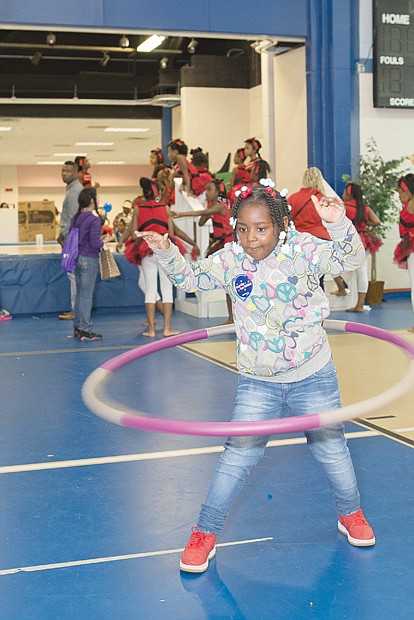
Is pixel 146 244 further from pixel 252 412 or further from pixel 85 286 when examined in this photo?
pixel 252 412

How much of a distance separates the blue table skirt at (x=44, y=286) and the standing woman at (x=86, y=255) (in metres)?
2.21

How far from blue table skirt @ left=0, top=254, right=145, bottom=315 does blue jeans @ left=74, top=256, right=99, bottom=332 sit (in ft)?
7.31

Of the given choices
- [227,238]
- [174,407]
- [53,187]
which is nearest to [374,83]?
[227,238]

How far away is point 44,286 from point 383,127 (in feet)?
15.9

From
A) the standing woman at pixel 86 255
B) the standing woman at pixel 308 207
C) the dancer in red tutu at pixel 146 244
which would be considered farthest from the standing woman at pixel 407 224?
the standing woman at pixel 86 255

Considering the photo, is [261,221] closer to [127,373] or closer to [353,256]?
[353,256]

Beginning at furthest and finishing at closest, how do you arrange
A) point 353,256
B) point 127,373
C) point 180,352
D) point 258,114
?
point 258,114 → point 180,352 → point 127,373 → point 353,256

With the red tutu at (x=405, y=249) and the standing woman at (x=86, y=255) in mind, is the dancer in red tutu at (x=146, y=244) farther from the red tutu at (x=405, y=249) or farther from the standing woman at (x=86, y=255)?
the red tutu at (x=405, y=249)

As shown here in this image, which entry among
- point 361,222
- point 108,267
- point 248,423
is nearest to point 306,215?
point 361,222

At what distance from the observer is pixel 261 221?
2.98 metres

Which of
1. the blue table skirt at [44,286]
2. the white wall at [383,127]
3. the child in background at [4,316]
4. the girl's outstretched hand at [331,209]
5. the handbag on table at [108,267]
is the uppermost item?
the white wall at [383,127]

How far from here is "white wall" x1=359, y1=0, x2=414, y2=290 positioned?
1166 centimetres

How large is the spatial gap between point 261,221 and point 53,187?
105ft

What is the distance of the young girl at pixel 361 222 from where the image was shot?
10.2m
